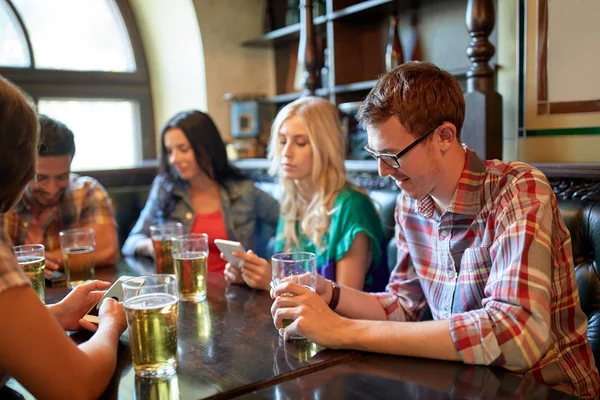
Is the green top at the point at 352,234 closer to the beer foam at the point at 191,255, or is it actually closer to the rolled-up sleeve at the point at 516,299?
the beer foam at the point at 191,255

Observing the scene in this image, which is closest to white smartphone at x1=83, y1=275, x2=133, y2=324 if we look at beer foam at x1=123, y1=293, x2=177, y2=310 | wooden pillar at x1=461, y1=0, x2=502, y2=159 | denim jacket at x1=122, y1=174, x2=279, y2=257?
beer foam at x1=123, y1=293, x2=177, y2=310

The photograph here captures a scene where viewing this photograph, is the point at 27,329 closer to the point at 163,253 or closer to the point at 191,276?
the point at 191,276

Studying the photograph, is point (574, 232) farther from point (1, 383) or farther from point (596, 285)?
point (1, 383)

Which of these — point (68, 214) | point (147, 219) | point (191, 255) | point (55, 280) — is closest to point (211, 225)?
point (147, 219)

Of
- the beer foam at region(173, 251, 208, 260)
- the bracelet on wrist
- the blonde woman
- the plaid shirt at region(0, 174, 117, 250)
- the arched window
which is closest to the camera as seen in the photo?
the bracelet on wrist

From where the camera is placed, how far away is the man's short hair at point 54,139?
1960 mm

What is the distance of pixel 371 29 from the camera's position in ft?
10.2

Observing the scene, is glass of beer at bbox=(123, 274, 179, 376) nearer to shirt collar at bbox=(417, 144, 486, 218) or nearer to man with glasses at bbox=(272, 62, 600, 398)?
man with glasses at bbox=(272, 62, 600, 398)

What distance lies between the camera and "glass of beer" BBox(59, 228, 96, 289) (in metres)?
1.75

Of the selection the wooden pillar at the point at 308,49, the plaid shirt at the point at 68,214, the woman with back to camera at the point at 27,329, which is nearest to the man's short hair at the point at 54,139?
the plaid shirt at the point at 68,214

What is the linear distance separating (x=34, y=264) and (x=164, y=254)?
408 mm

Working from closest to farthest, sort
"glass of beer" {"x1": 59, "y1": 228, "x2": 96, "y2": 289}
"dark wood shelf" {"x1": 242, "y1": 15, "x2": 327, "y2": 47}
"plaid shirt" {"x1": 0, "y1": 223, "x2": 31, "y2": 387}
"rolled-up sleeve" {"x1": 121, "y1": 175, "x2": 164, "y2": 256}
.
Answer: "plaid shirt" {"x1": 0, "y1": 223, "x2": 31, "y2": 387} → "glass of beer" {"x1": 59, "y1": 228, "x2": 96, "y2": 289} → "rolled-up sleeve" {"x1": 121, "y1": 175, "x2": 164, "y2": 256} → "dark wood shelf" {"x1": 242, "y1": 15, "x2": 327, "y2": 47}

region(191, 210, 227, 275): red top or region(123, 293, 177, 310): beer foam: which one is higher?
region(123, 293, 177, 310): beer foam

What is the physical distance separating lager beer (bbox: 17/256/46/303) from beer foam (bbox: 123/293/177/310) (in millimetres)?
578
